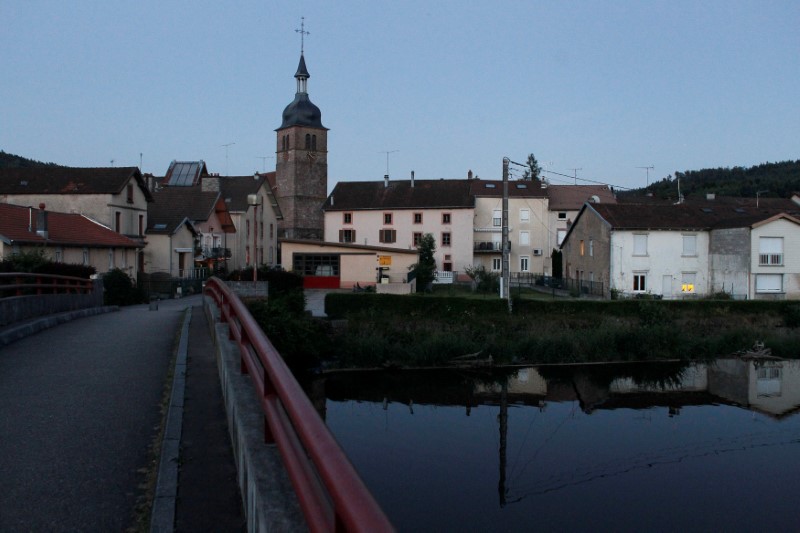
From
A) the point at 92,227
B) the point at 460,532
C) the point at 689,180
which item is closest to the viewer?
the point at 460,532

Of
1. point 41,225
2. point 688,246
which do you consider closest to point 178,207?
point 41,225

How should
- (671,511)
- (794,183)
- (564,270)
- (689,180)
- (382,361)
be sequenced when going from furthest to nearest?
(689,180)
(794,183)
(564,270)
(382,361)
(671,511)

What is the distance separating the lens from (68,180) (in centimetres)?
3981

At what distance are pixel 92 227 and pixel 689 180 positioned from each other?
113112mm

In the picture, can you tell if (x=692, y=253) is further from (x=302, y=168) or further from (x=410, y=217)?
(x=302, y=168)

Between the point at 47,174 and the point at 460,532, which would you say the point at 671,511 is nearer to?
the point at 460,532

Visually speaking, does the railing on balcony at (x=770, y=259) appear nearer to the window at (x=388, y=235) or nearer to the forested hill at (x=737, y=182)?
the window at (x=388, y=235)

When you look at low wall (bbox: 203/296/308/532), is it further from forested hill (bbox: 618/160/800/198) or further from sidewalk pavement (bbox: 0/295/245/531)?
forested hill (bbox: 618/160/800/198)

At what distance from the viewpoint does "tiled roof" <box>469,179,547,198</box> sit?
6153 cm

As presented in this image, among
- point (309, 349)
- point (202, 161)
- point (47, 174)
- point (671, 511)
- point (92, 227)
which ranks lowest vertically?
point (671, 511)

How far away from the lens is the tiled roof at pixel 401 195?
58.9 meters

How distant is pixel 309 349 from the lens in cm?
2556

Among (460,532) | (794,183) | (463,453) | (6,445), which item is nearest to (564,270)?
(463,453)

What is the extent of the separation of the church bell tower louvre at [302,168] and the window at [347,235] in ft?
64.5
